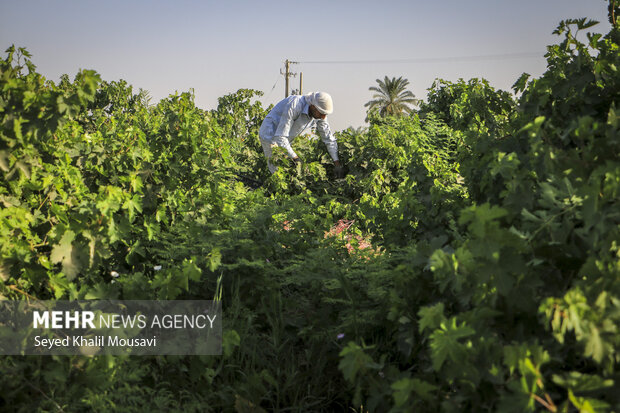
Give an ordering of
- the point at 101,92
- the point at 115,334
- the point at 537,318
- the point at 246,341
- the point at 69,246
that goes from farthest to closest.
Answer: the point at 101,92 → the point at 246,341 → the point at 69,246 → the point at 115,334 → the point at 537,318

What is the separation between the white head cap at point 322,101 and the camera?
8.00 metres

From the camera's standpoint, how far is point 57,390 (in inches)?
97.9

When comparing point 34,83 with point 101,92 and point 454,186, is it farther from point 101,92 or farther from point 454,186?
point 101,92

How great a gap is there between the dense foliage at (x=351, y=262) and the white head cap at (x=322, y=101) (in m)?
3.72

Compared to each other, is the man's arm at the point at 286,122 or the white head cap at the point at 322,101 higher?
the white head cap at the point at 322,101

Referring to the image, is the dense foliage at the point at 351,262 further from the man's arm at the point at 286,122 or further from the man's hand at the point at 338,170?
the man's hand at the point at 338,170

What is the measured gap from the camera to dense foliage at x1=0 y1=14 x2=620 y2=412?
1814mm

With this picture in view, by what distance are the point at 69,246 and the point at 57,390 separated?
68 cm

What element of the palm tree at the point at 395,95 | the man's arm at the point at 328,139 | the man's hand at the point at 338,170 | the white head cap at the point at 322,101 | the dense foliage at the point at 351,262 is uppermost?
the palm tree at the point at 395,95

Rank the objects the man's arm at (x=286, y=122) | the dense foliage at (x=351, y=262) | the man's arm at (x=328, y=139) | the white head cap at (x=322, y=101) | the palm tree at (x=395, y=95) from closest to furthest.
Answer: the dense foliage at (x=351, y=262) < the white head cap at (x=322, y=101) < the man's arm at (x=286, y=122) < the man's arm at (x=328, y=139) < the palm tree at (x=395, y=95)

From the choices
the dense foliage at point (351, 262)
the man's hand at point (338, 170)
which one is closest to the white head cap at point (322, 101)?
the man's hand at point (338, 170)

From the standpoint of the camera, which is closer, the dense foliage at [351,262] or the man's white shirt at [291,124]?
the dense foliage at [351,262]

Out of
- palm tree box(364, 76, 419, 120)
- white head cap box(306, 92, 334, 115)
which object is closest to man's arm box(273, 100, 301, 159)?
white head cap box(306, 92, 334, 115)

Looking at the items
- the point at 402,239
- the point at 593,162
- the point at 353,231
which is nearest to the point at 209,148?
the point at 353,231
